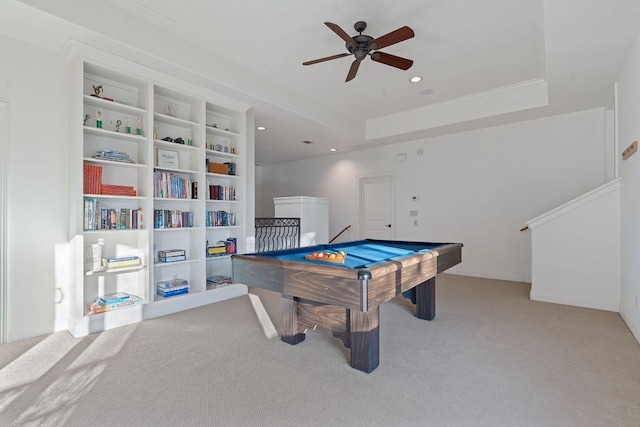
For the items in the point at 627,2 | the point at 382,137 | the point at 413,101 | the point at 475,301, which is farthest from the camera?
the point at 382,137

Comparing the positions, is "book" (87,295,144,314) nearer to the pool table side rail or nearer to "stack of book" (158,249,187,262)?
"stack of book" (158,249,187,262)

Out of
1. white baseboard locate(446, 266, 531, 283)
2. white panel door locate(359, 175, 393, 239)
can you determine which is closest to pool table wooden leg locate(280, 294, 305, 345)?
white baseboard locate(446, 266, 531, 283)

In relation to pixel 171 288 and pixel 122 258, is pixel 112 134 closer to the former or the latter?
pixel 122 258

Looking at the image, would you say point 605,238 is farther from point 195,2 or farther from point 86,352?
point 86,352

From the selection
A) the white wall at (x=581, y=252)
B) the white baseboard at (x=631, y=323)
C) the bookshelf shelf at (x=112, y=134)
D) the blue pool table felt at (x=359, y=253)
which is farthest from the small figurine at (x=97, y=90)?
the white baseboard at (x=631, y=323)

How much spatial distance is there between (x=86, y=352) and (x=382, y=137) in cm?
530

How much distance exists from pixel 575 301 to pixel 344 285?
3492 millimetres

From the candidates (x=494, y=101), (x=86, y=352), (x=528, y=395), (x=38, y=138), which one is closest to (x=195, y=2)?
(x=38, y=138)

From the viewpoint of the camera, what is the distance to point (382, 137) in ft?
19.5

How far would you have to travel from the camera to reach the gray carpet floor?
5.41 feet

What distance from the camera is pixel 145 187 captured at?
10.8 ft

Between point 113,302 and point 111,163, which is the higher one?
point 111,163

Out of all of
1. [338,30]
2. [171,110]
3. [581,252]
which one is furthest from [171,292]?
[581,252]

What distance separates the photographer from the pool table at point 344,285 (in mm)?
1798
